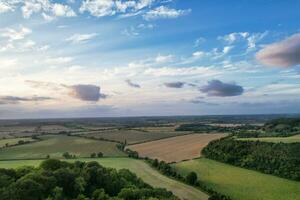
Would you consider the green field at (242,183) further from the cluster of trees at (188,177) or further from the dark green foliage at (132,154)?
the dark green foliage at (132,154)

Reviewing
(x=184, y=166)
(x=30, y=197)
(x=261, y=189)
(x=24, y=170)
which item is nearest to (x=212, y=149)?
(x=184, y=166)

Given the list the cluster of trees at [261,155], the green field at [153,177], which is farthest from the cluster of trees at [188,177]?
the cluster of trees at [261,155]

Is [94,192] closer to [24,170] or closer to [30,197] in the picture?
[30,197]

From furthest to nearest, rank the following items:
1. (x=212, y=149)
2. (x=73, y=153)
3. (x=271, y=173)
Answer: (x=73, y=153) → (x=212, y=149) → (x=271, y=173)

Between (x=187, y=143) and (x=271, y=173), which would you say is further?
(x=187, y=143)

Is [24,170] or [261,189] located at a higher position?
[24,170]

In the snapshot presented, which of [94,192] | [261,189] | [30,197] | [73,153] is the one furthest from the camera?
[73,153]

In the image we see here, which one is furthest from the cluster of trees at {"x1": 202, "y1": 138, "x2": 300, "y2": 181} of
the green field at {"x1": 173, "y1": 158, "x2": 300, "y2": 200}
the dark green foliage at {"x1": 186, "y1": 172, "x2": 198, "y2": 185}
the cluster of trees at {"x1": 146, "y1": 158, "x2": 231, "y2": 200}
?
the dark green foliage at {"x1": 186, "y1": 172, "x2": 198, "y2": 185}
